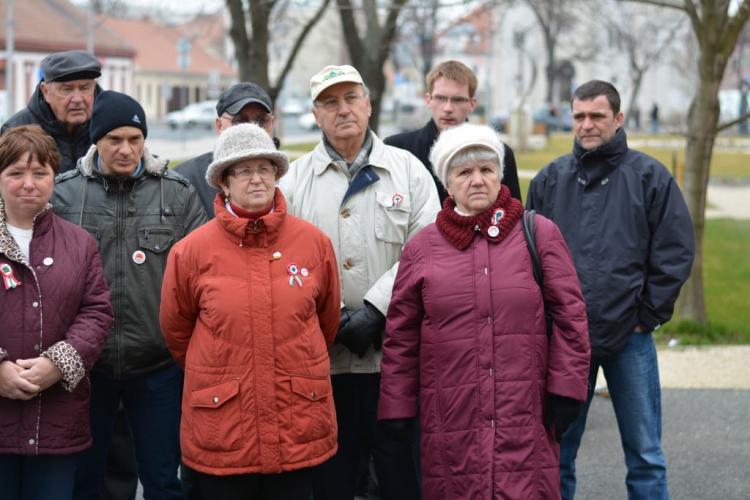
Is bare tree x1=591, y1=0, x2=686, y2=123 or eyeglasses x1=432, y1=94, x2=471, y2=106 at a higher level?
bare tree x1=591, y1=0, x2=686, y2=123

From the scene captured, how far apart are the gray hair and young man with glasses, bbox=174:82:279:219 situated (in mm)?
1459

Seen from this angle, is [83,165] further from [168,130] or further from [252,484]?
[168,130]

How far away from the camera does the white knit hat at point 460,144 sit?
3684mm

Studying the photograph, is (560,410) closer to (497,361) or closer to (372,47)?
(497,361)

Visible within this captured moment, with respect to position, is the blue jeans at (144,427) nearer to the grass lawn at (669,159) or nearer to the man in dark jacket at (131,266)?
the man in dark jacket at (131,266)

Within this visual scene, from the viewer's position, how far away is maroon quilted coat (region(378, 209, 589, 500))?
3525 millimetres

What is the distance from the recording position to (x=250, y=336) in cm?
352

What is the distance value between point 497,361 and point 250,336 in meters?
0.97

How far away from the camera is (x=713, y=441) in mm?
6070

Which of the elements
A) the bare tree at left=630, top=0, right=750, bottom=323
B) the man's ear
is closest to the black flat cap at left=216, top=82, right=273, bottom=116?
the man's ear

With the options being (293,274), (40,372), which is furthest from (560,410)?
(40,372)

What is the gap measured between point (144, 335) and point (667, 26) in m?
35.3

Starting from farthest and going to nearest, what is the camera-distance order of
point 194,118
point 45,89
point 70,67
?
point 194,118 → point 45,89 → point 70,67

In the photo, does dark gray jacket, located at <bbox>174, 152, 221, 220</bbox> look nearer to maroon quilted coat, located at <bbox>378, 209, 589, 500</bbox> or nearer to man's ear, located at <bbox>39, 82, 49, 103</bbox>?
man's ear, located at <bbox>39, 82, 49, 103</bbox>
